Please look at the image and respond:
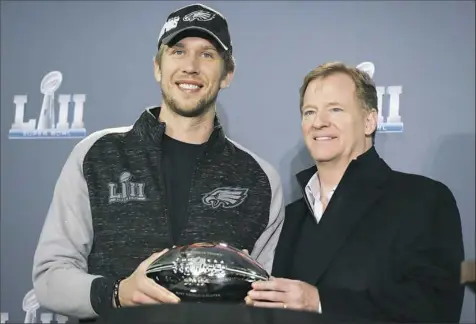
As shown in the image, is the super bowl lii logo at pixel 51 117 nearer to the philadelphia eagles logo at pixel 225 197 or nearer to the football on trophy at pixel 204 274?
the philadelphia eagles logo at pixel 225 197

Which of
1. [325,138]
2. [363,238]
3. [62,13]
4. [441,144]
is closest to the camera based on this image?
[363,238]

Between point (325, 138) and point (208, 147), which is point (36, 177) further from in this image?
point (325, 138)

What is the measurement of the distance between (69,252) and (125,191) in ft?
0.62

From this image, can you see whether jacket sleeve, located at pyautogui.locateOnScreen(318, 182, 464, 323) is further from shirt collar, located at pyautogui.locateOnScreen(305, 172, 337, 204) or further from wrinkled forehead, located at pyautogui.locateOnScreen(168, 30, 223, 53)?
wrinkled forehead, located at pyautogui.locateOnScreen(168, 30, 223, 53)

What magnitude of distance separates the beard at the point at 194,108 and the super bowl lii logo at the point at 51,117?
60cm

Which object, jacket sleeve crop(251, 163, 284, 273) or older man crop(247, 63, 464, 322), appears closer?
older man crop(247, 63, 464, 322)

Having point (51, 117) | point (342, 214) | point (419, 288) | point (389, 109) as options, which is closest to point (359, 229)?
point (342, 214)

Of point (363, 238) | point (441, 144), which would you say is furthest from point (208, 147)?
point (441, 144)

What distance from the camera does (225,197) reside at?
167 cm

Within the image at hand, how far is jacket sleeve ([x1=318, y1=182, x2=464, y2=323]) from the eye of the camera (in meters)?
1.43

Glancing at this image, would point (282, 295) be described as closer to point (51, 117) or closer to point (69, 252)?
point (69, 252)

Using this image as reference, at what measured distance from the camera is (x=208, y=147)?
5.65 ft

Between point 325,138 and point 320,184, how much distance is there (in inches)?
5.8

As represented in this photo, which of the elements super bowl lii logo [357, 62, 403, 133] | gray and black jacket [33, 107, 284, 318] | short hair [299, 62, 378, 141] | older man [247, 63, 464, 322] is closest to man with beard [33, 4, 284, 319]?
gray and black jacket [33, 107, 284, 318]
